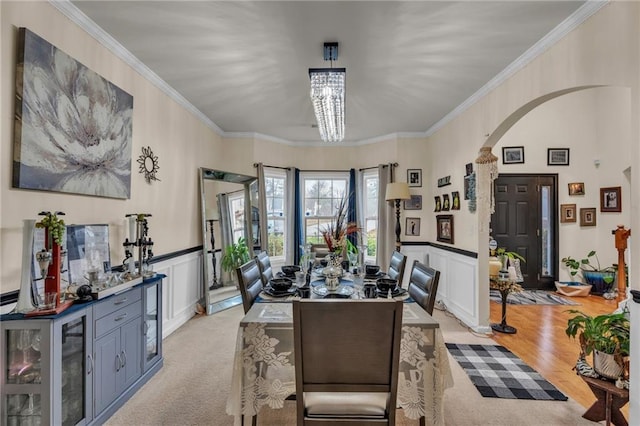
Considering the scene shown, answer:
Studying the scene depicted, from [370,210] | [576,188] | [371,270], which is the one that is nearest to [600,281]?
[576,188]

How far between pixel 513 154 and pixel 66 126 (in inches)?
250

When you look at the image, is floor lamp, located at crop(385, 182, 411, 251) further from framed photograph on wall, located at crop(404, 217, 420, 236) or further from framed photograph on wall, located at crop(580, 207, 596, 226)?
framed photograph on wall, located at crop(580, 207, 596, 226)

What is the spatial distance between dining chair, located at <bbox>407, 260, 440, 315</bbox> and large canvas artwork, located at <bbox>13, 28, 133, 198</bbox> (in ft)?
8.17

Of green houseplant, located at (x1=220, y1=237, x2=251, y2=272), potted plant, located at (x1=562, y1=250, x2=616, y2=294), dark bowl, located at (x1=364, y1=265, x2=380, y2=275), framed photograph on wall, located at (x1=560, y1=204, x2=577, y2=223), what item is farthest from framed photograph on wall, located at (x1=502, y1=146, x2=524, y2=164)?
green houseplant, located at (x1=220, y1=237, x2=251, y2=272)

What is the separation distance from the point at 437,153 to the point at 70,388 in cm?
479

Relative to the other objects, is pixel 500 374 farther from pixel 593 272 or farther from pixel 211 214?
pixel 593 272

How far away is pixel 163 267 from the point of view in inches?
128

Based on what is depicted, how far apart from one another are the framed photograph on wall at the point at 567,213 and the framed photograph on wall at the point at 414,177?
9.56 feet

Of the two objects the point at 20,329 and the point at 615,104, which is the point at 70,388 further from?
the point at 615,104

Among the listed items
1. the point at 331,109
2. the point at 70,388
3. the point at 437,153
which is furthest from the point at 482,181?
the point at 70,388

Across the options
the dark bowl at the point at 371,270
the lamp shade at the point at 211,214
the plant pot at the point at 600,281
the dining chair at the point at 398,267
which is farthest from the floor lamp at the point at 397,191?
the plant pot at the point at 600,281

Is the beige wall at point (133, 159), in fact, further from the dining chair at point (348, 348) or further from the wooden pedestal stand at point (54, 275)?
the dining chair at point (348, 348)

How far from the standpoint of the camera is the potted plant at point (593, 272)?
513cm

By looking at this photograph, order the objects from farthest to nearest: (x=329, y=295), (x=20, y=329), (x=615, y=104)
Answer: (x=615, y=104), (x=329, y=295), (x=20, y=329)
